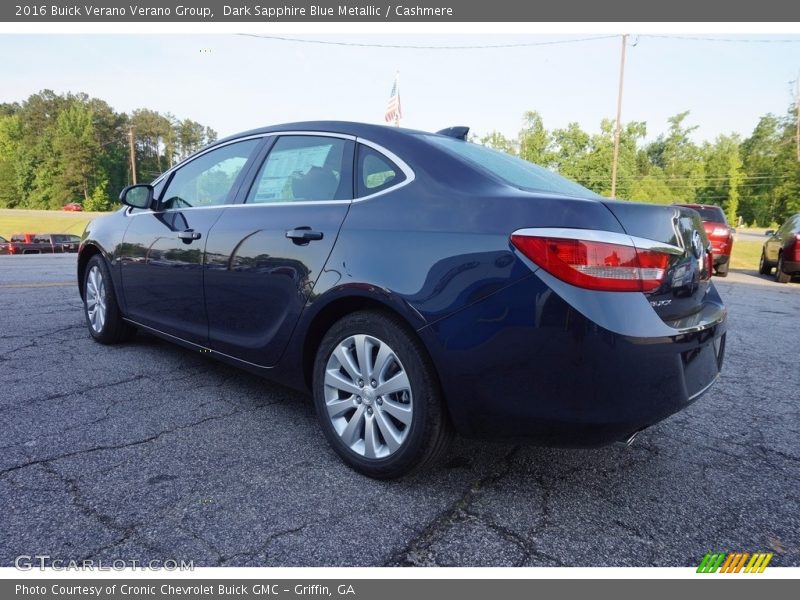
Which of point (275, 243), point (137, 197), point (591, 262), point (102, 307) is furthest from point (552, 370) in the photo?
point (102, 307)

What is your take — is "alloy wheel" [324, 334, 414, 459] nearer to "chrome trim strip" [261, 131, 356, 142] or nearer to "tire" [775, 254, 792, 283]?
"chrome trim strip" [261, 131, 356, 142]

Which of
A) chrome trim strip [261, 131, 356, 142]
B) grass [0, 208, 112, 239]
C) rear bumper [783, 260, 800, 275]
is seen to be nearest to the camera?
chrome trim strip [261, 131, 356, 142]

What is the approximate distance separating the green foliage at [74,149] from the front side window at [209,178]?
70645 mm

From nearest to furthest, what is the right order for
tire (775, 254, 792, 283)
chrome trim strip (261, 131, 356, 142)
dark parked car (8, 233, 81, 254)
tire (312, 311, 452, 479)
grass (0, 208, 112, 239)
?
tire (312, 311, 452, 479), chrome trim strip (261, 131, 356, 142), tire (775, 254, 792, 283), dark parked car (8, 233, 81, 254), grass (0, 208, 112, 239)

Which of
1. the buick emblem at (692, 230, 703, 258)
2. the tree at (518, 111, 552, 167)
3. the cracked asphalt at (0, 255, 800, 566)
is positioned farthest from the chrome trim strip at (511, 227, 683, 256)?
the tree at (518, 111, 552, 167)

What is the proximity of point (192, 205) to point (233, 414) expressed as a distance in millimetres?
1388

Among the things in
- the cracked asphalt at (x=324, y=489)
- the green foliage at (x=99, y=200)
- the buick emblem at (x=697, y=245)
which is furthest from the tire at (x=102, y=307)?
the green foliage at (x=99, y=200)

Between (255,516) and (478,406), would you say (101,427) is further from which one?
(478,406)

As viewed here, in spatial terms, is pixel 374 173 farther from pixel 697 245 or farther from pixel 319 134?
pixel 697 245

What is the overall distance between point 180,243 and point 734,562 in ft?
10.4

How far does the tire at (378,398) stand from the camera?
211cm

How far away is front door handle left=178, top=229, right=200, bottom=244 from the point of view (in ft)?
10.7

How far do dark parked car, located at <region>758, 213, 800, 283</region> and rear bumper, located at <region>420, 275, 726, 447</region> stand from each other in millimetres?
11248

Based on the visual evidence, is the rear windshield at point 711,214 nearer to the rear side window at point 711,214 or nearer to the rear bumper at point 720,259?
the rear side window at point 711,214
